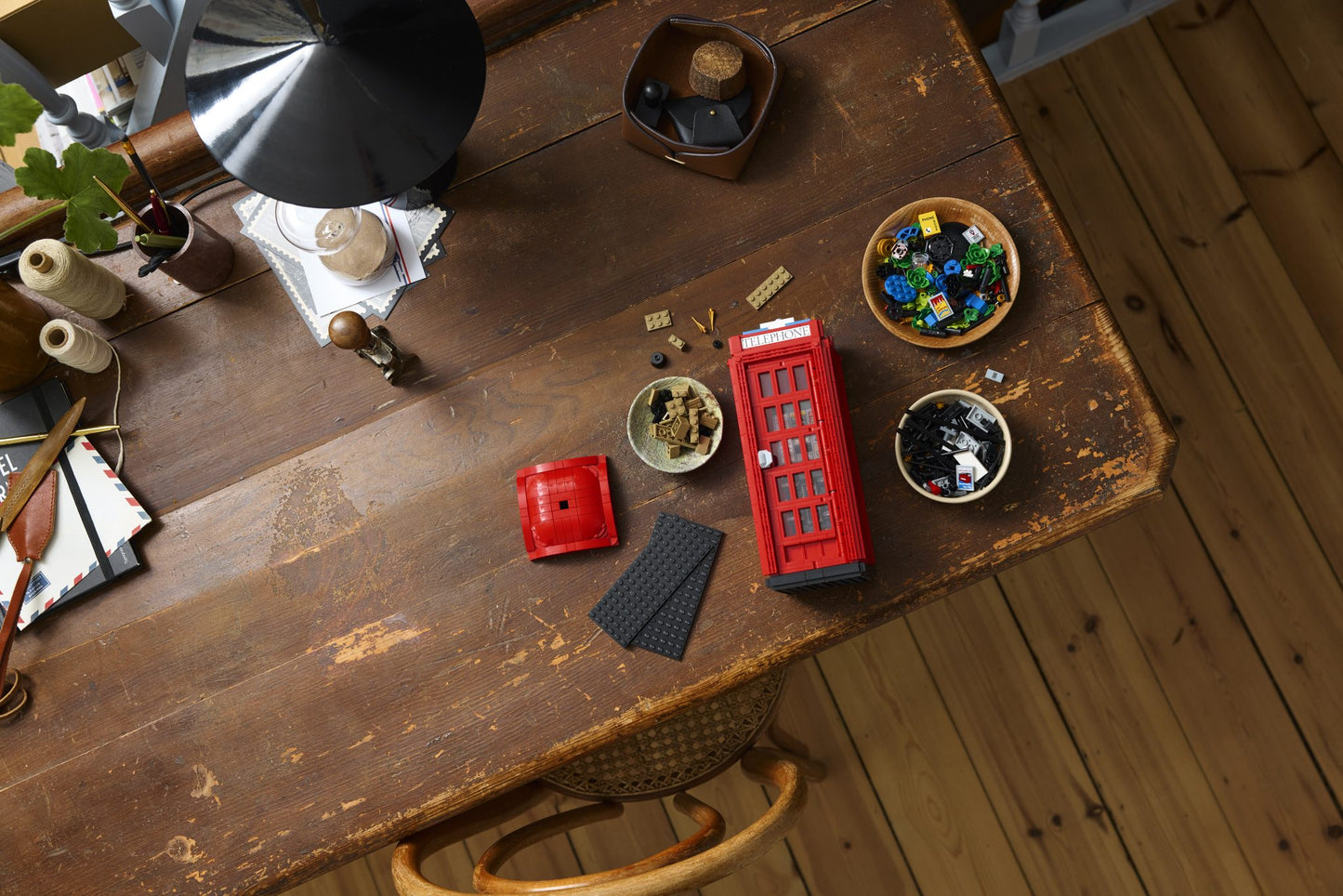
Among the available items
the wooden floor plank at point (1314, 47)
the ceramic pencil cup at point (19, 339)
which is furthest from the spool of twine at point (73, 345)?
the wooden floor plank at point (1314, 47)

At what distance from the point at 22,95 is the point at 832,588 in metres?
1.09

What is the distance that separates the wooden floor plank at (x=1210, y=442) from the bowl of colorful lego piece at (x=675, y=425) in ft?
4.00

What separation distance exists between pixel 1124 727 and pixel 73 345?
204 centimetres

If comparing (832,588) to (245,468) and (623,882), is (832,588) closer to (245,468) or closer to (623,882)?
(623,882)

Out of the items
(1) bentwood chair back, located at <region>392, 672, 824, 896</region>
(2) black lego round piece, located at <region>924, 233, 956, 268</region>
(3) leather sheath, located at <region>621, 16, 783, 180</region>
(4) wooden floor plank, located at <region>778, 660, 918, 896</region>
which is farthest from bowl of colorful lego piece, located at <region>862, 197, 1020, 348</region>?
(4) wooden floor plank, located at <region>778, 660, 918, 896</region>

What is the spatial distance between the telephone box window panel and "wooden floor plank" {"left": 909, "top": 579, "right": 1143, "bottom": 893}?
2.98 ft

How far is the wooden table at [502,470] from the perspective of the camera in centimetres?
117

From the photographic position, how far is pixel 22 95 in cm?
96

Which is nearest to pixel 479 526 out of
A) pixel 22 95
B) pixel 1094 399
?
pixel 22 95

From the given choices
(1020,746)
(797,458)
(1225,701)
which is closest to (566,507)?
(797,458)

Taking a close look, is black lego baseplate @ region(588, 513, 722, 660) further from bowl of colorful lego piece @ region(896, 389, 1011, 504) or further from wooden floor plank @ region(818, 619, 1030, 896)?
wooden floor plank @ region(818, 619, 1030, 896)

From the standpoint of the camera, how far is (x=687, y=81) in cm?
126

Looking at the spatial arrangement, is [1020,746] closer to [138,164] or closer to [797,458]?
[797,458]

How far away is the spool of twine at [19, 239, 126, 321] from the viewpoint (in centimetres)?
118
